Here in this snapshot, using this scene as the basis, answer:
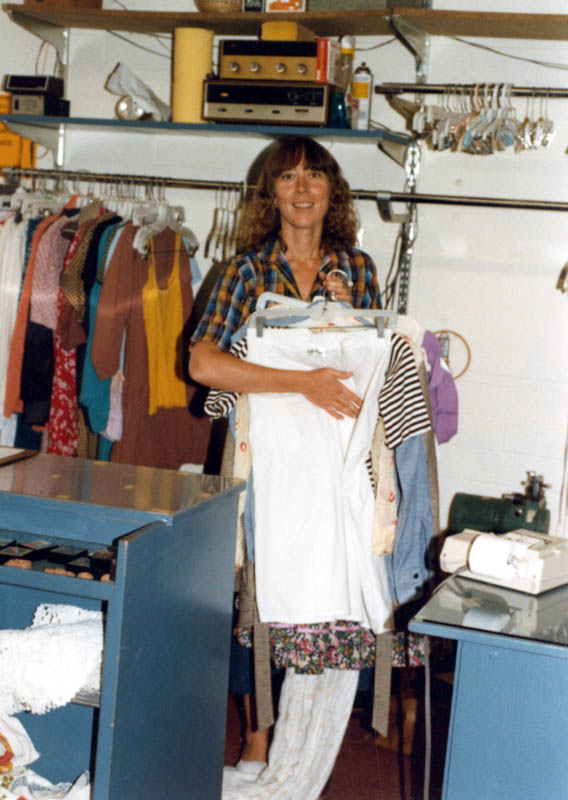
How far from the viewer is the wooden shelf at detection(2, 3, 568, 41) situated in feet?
10.7

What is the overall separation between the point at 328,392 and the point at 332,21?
163 centimetres

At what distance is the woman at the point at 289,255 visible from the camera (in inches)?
107

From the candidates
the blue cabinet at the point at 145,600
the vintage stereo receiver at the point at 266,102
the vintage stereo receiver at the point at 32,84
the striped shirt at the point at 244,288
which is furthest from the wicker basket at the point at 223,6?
the blue cabinet at the point at 145,600

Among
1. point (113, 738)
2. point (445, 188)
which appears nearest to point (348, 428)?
point (113, 738)

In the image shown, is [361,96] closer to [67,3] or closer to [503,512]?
[67,3]

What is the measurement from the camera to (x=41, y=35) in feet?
13.2

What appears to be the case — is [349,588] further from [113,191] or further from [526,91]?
[113,191]

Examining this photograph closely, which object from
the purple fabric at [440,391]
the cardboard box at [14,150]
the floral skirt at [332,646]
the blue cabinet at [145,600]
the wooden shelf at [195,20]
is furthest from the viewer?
the cardboard box at [14,150]

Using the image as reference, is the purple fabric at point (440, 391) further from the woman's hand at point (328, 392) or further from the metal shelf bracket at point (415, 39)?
the metal shelf bracket at point (415, 39)

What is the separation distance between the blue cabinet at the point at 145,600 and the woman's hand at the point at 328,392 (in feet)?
1.58

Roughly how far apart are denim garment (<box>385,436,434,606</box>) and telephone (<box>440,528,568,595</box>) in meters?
0.69

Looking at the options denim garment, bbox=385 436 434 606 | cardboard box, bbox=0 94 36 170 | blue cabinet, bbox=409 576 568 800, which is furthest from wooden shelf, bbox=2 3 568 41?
blue cabinet, bbox=409 576 568 800

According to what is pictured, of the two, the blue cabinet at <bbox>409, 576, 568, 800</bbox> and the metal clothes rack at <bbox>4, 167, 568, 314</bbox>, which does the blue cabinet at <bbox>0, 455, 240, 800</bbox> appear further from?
the metal clothes rack at <bbox>4, 167, 568, 314</bbox>

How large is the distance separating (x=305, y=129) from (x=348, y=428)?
1285 mm
